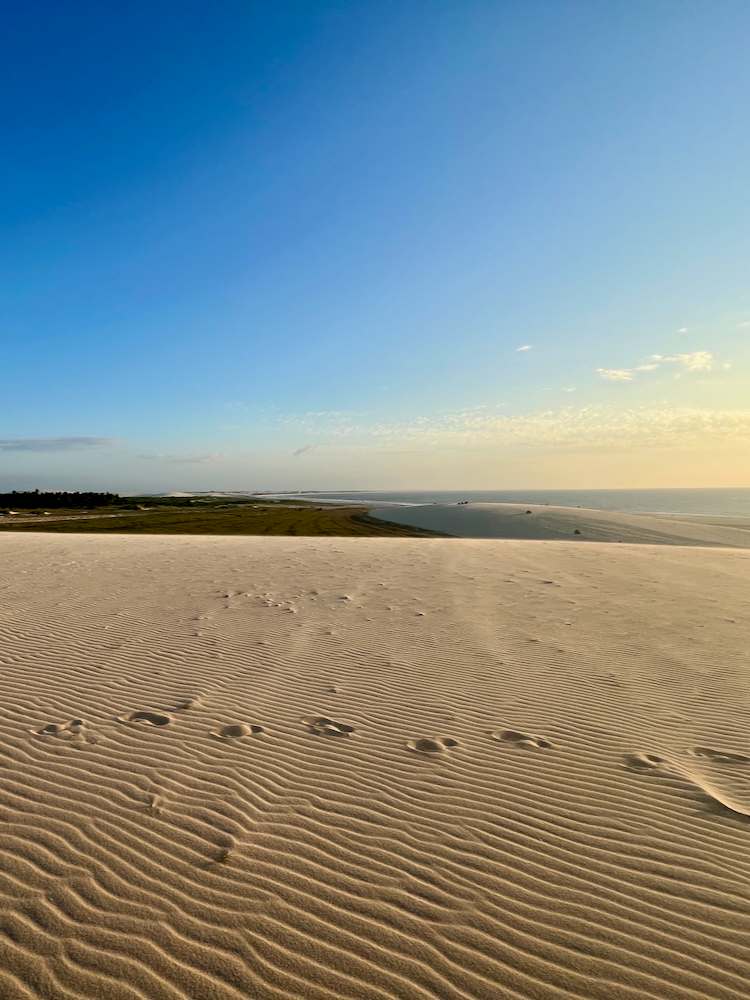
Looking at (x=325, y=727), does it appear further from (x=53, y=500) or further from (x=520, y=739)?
(x=53, y=500)

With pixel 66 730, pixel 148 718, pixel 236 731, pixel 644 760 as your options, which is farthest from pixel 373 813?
pixel 66 730

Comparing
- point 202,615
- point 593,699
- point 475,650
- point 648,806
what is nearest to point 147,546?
point 202,615

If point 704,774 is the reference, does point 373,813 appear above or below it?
above

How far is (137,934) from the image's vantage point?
8.25 feet

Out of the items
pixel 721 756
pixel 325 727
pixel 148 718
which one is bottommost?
pixel 721 756

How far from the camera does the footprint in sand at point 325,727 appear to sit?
15.5ft

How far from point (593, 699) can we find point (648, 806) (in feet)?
6.60

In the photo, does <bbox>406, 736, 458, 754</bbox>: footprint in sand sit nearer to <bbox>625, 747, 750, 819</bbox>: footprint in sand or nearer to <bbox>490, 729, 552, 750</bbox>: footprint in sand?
<bbox>490, 729, 552, 750</bbox>: footprint in sand

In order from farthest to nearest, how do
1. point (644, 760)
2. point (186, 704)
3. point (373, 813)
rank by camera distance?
point (186, 704)
point (644, 760)
point (373, 813)

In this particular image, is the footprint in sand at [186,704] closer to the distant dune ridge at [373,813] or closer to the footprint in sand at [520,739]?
the distant dune ridge at [373,813]

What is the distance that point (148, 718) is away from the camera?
4934mm

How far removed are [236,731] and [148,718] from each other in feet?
3.11

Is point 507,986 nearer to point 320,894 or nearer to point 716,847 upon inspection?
point 320,894

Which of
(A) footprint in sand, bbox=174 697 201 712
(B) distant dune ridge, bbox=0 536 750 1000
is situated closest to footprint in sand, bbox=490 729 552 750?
(B) distant dune ridge, bbox=0 536 750 1000
